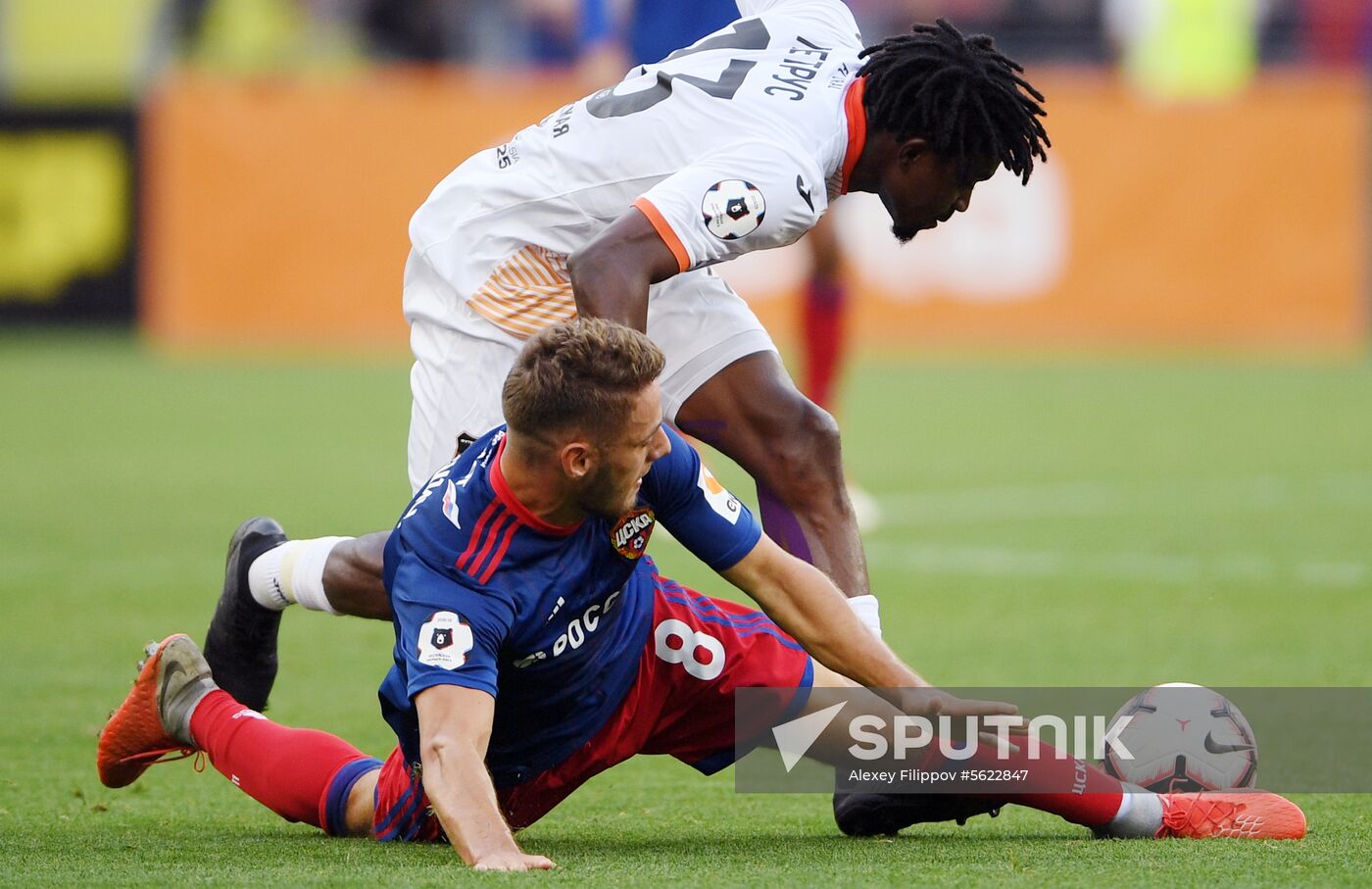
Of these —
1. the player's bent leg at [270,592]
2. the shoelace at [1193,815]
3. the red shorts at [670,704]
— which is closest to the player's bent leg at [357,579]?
the player's bent leg at [270,592]

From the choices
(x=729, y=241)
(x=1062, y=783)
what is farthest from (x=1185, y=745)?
(x=729, y=241)

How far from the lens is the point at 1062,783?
407cm

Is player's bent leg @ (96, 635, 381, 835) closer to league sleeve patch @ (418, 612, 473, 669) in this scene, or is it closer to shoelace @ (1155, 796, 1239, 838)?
league sleeve patch @ (418, 612, 473, 669)

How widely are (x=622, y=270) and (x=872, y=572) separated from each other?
3694mm

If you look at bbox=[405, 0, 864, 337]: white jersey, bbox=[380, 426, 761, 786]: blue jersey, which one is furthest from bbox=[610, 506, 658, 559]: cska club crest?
bbox=[405, 0, 864, 337]: white jersey

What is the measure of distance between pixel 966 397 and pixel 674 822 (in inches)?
369

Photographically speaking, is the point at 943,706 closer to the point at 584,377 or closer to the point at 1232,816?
the point at 1232,816

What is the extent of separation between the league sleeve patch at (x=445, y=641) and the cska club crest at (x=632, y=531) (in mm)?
357

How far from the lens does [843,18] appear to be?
4914mm

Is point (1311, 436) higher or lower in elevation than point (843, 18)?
lower

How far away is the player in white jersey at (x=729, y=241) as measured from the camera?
14.5ft

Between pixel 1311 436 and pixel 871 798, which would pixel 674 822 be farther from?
pixel 1311 436

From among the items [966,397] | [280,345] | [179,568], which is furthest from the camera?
[280,345]

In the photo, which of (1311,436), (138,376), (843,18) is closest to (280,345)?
(138,376)
